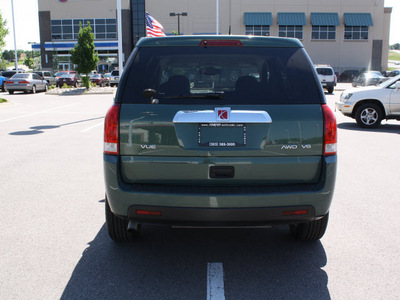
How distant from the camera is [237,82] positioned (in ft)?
12.1

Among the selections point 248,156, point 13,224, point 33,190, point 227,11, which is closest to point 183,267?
point 248,156

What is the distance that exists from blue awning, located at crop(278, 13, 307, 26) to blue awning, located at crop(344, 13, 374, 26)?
5885 mm

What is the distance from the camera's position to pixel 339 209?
545cm

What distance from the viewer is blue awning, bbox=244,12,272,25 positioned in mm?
60969

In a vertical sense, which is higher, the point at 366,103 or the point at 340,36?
the point at 340,36

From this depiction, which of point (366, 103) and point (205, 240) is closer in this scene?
point (205, 240)

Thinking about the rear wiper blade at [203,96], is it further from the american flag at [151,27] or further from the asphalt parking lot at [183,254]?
the american flag at [151,27]

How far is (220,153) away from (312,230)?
1384 millimetres

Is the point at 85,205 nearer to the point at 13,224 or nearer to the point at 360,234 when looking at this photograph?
the point at 13,224

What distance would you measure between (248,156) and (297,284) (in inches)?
42.0

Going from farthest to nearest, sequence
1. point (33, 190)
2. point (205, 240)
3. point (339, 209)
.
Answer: point (33, 190)
point (339, 209)
point (205, 240)

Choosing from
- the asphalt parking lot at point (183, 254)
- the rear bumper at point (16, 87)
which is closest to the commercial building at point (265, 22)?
the rear bumper at point (16, 87)

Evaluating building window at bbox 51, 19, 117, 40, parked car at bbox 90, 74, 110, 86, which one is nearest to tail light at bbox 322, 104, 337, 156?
parked car at bbox 90, 74, 110, 86

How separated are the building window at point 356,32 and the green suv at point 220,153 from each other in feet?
212
